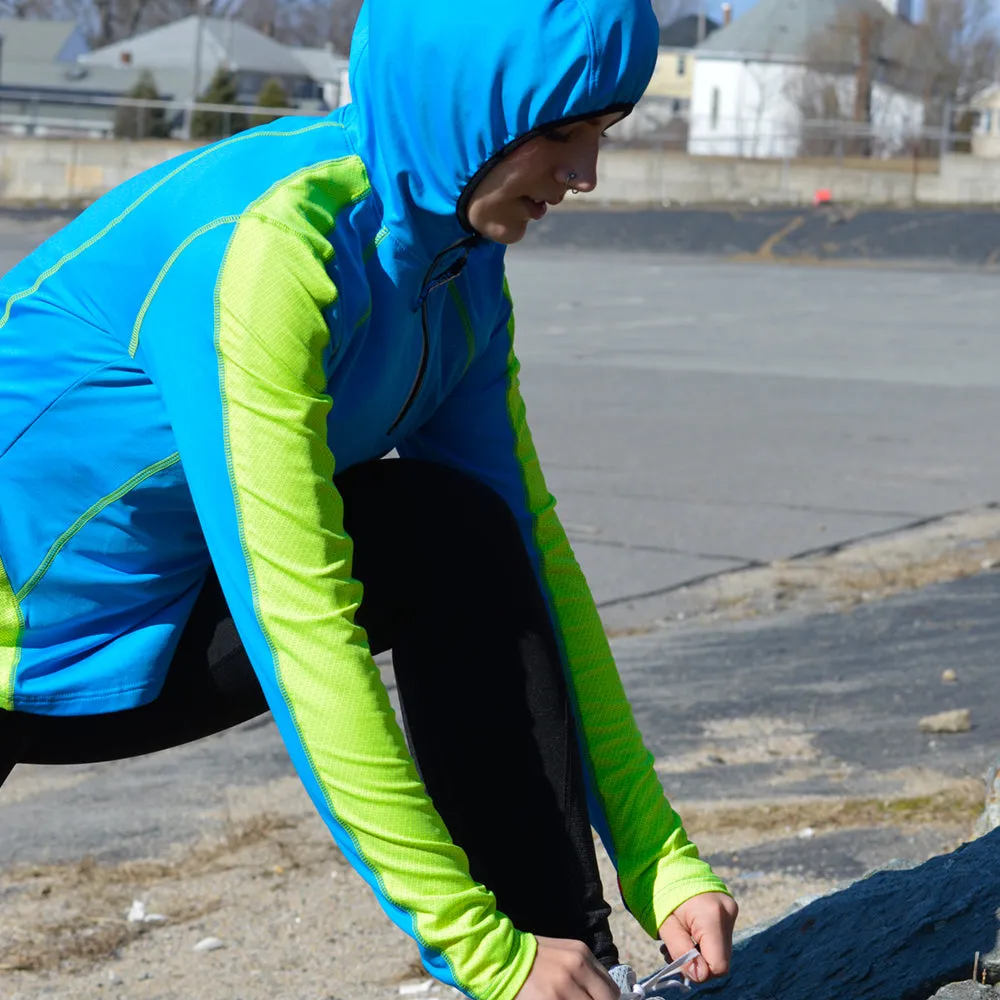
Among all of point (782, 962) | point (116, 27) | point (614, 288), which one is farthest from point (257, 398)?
point (116, 27)

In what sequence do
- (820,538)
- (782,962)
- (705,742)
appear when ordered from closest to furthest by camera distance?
(782,962) < (705,742) < (820,538)

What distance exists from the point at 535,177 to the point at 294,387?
36 centimetres

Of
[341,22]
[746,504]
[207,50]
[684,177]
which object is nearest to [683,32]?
[341,22]

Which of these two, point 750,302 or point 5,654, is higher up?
point 5,654

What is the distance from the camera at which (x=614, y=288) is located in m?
21.7

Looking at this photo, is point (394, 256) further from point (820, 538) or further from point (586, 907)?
point (820, 538)

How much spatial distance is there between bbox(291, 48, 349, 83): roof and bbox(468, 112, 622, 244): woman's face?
90034 mm

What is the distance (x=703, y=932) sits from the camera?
6.59ft

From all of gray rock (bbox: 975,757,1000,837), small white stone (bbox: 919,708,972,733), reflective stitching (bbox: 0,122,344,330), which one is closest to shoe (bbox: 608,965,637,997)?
reflective stitching (bbox: 0,122,344,330)

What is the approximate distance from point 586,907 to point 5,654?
0.76m

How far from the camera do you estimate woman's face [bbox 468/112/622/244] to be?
1.77 metres

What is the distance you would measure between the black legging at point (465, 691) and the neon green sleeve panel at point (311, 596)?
0.33 metres

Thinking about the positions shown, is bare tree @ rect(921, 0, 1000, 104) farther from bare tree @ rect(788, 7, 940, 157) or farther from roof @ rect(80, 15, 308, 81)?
roof @ rect(80, 15, 308, 81)

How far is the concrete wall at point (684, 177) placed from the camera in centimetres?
3791
